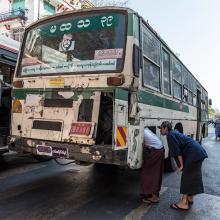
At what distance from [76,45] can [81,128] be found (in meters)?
1.38

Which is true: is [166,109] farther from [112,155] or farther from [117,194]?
[112,155]

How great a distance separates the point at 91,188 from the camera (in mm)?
5926

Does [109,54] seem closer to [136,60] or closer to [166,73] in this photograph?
[136,60]

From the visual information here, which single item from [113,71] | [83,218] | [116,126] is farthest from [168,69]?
[83,218]

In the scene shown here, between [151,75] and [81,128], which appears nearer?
[81,128]

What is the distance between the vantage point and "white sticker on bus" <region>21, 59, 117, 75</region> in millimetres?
4785

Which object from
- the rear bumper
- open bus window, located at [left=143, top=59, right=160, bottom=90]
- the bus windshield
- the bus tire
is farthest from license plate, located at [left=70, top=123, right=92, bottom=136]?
the bus tire

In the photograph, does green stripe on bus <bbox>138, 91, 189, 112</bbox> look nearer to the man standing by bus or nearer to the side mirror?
the side mirror

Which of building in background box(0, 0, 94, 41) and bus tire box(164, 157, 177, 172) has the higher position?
building in background box(0, 0, 94, 41)

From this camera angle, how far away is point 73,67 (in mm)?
5062

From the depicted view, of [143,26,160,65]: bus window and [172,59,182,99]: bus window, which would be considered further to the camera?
[172,59,182,99]: bus window

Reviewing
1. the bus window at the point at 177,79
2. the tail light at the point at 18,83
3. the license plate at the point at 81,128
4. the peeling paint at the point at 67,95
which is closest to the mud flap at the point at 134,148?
the license plate at the point at 81,128

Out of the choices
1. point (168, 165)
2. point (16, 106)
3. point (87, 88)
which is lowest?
point (168, 165)

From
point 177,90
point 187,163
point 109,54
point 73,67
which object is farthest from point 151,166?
point 177,90
